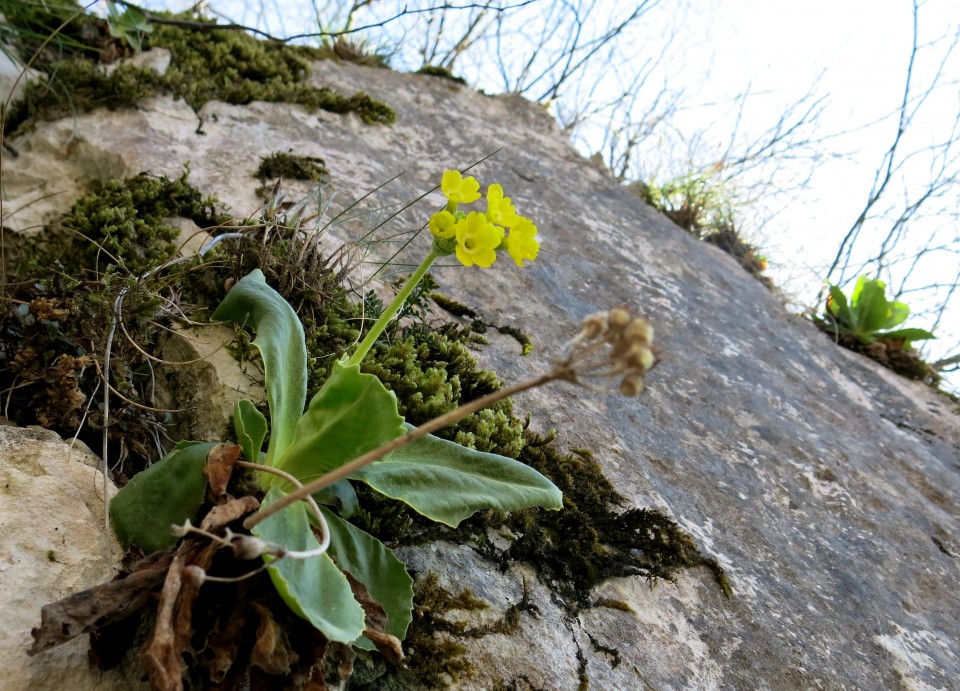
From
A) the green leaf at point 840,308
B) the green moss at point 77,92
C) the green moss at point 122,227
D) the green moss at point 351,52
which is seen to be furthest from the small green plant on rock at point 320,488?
the green leaf at point 840,308

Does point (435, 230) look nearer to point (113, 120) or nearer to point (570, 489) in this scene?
point (570, 489)

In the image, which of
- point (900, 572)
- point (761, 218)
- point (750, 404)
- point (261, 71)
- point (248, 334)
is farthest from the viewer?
point (761, 218)

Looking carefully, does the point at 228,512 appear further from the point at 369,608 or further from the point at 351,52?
the point at 351,52

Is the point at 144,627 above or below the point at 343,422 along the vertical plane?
below

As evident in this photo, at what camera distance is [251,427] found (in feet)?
4.00

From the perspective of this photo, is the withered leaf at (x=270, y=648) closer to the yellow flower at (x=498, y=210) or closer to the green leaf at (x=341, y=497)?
the green leaf at (x=341, y=497)

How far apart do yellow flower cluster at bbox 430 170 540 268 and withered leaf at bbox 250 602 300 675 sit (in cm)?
67

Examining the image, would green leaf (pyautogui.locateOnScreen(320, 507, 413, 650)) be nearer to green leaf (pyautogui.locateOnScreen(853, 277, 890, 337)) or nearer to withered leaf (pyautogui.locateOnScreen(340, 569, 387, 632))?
withered leaf (pyautogui.locateOnScreen(340, 569, 387, 632))

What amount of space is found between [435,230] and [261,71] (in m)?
2.48

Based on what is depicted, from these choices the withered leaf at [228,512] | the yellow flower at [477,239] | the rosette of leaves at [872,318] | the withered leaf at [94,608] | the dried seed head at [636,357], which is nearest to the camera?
the dried seed head at [636,357]

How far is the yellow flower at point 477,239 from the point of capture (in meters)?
1.22

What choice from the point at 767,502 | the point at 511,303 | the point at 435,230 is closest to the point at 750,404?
the point at 767,502

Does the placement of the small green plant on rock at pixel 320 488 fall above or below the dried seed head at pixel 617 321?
below

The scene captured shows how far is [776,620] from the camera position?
5.21 ft
